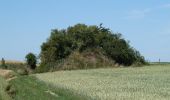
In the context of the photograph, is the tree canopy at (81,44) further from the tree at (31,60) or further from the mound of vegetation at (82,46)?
the tree at (31,60)

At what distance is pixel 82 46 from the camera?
66.6 metres

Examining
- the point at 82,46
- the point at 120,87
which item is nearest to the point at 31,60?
the point at 82,46

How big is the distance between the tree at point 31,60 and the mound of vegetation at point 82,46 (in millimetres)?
3549

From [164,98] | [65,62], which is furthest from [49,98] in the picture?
[65,62]

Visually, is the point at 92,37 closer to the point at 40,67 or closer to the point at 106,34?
the point at 106,34

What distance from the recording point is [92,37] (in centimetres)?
6712

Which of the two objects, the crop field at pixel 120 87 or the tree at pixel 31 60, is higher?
the tree at pixel 31 60

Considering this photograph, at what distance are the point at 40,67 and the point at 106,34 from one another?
365 inches

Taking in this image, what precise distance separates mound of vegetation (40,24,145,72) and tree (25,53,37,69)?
3.55 metres

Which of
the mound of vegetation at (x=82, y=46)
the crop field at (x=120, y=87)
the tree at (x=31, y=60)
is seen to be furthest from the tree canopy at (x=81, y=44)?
the crop field at (x=120, y=87)

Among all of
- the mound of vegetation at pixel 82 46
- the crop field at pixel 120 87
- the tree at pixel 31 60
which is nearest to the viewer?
the crop field at pixel 120 87

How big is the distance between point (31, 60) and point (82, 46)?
8.19 m

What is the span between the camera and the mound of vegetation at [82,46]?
66.2 metres

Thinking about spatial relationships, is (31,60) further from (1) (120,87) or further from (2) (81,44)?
(1) (120,87)
